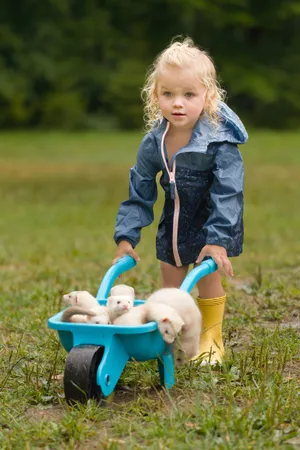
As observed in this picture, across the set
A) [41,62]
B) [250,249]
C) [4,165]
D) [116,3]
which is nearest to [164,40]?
[116,3]

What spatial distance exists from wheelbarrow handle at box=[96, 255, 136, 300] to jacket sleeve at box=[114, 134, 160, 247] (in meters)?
0.13

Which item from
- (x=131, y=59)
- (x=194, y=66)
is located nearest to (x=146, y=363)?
(x=194, y=66)

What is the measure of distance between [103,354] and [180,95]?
4.22 ft

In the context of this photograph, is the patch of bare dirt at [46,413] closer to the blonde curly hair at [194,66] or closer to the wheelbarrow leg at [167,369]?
the wheelbarrow leg at [167,369]

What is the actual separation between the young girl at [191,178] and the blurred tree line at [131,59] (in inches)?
973

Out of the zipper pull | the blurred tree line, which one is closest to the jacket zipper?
the zipper pull

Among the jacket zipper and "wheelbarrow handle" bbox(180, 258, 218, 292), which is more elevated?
the jacket zipper

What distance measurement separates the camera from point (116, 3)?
35344mm

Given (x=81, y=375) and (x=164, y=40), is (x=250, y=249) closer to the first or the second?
(x=81, y=375)

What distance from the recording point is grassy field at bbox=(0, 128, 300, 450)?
3264 mm

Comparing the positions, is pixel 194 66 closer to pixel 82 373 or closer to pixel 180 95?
Result: pixel 180 95

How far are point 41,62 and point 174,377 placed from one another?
25939mm

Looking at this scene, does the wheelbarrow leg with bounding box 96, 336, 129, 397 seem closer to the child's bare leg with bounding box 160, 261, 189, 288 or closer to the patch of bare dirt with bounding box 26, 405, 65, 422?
the patch of bare dirt with bounding box 26, 405, 65, 422

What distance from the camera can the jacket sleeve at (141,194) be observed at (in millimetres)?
4395
